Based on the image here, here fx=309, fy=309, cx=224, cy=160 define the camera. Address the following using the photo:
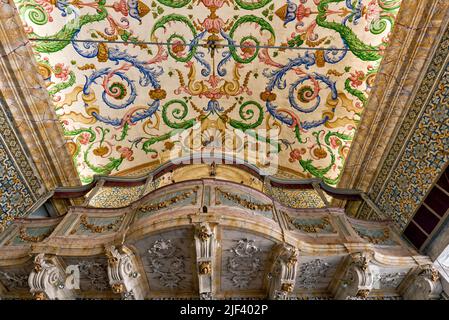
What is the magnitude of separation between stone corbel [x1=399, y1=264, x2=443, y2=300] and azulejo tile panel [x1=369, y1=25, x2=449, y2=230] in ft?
2.82

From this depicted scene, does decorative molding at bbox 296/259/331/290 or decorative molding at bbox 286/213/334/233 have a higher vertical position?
decorative molding at bbox 286/213/334/233

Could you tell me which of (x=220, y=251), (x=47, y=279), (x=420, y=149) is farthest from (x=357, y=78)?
(x=47, y=279)

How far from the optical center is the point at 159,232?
3.57 m

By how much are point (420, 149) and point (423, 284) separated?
1.88m

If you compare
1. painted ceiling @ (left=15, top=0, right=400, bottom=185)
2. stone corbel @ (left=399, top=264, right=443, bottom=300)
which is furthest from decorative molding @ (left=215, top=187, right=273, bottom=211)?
painted ceiling @ (left=15, top=0, right=400, bottom=185)

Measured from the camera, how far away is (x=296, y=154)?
7.07 metres

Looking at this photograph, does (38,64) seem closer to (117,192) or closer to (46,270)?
(117,192)

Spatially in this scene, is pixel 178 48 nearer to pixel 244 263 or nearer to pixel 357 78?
pixel 357 78

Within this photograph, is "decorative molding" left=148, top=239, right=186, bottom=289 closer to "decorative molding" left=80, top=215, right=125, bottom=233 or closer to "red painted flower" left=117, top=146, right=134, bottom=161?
"decorative molding" left=80, top=215, right=125, bottom=233

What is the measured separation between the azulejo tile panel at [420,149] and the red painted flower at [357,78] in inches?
52.8

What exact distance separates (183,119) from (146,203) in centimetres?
298

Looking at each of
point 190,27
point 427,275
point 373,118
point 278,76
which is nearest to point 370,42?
point 373,118

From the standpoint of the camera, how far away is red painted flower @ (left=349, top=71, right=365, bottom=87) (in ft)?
18.9

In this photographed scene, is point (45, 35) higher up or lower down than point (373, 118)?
higher up
